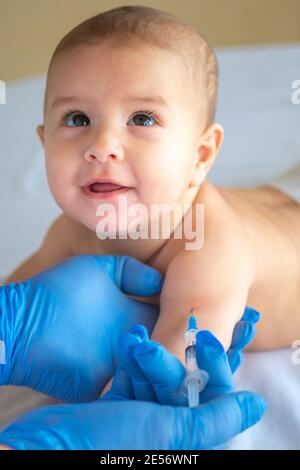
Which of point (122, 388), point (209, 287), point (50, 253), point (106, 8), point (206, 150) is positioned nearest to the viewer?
point (122, 388)

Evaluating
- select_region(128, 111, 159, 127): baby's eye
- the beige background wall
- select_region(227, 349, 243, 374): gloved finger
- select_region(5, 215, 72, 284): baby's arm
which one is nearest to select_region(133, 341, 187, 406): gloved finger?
select_region(227, 349, 243, 374): gloved finger

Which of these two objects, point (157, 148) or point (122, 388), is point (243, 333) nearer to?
point (122, 388)

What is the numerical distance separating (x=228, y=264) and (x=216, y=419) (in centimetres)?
31

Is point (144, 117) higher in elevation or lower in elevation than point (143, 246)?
higher

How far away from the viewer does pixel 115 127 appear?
1.00 m

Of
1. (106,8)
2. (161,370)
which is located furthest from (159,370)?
(106,8)

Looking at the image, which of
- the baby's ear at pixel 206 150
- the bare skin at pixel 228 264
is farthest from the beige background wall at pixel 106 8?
the baby's ear at pixel 206 150

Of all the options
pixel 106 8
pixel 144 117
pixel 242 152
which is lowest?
pixel 144 117

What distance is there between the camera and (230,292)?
103 centimetres

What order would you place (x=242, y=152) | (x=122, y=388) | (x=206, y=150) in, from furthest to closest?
(x=242, y=152) < (x=206, y=150) < (x=122, y=388)

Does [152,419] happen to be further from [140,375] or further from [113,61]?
[113,61]

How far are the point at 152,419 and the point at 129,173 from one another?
38 centimetres

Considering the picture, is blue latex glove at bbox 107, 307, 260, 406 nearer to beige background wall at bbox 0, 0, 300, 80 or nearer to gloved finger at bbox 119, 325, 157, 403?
gloved finger at bbox 119, 325, 157, 403

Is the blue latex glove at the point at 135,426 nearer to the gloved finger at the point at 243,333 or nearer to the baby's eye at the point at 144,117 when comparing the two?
the gloved finger at the point at 243,333
